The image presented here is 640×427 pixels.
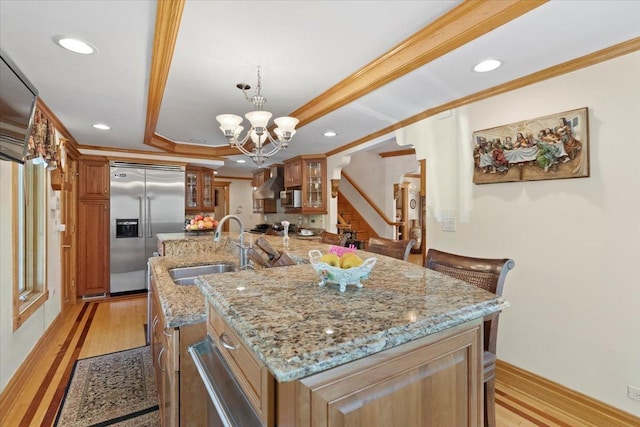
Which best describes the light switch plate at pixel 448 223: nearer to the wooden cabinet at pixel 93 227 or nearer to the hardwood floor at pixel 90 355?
the hardwood floor at pixel 90 355

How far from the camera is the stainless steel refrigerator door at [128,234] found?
15.4ft

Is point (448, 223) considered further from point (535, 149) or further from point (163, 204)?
point (163, 204)

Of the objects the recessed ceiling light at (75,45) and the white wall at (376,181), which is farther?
the white wall at (376,181)

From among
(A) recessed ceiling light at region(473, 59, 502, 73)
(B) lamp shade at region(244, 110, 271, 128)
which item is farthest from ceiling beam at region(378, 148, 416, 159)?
(B) lamp shade at region(244, 110, 271, 128)

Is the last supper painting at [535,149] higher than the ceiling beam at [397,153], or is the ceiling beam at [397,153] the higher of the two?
the ceiling beam at [397,153]

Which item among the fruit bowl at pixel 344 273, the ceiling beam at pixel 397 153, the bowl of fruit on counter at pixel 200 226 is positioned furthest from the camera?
the ceiling beam at pixel 397 153

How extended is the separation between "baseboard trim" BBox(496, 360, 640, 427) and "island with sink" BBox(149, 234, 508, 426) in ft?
5.10

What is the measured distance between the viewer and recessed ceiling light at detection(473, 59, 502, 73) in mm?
1947

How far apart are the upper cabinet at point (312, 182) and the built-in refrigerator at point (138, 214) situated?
206 centimetres

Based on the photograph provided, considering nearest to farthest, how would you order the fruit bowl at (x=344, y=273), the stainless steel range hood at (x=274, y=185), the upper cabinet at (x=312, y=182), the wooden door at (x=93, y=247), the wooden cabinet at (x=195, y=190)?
the fruit bowl at (x=344, y=273) → the wooden door at (x=93, y=247) → the upper cabinet at (x=312, y=182) → the wooden cabinet at (x=195, y=190) → the stainless steel range hood at (x=274, y=185)

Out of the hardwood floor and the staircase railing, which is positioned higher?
the staircase railing

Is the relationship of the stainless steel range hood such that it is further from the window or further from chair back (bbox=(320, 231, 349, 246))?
the window

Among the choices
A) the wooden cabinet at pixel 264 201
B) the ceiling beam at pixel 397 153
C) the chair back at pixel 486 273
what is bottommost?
the chair back at pixel 486 273

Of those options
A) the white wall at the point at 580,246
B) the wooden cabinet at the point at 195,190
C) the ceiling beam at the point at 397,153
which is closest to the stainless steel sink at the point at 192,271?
the white wall at the point at 580,246
